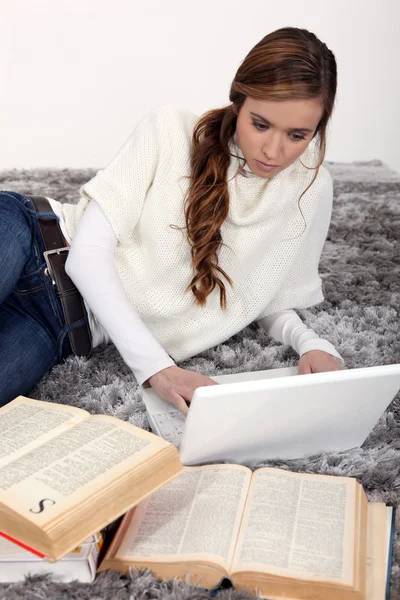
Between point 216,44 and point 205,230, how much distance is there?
214cm

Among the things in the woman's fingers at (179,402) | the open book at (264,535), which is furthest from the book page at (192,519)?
the woman's fingers at (179,402)

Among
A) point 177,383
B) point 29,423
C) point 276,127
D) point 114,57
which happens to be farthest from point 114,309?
point 114,57

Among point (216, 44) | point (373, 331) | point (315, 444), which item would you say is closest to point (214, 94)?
point (216, 44)

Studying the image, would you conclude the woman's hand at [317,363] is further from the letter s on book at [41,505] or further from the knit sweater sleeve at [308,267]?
the letter s on book at [41,505]

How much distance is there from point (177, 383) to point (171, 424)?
0.07 meters

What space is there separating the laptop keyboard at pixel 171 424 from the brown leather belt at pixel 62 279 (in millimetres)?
319

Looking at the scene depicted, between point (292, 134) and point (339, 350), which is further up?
point (292, 134)

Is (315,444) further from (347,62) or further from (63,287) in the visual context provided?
(347,62)

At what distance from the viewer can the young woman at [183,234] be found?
4.02 feet

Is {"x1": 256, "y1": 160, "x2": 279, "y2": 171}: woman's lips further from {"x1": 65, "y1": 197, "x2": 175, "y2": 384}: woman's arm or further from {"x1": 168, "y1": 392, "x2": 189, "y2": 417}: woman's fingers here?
{"x1": 168, "y1": 392, "x2": 189, "y2": 417}: woman's fingers

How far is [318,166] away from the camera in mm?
1416

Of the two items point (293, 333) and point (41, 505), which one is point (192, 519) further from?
point (293, 333)

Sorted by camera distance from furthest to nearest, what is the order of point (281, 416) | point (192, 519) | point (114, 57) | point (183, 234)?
point (114, 57) < point (183, 234) < point (281, 416) < point (192, 519)

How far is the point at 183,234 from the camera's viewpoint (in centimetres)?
138
